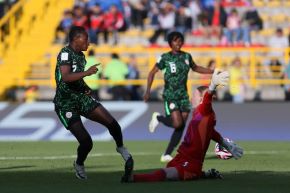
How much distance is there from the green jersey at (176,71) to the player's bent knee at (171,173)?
220 inches

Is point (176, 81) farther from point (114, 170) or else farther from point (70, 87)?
point (70, 87)

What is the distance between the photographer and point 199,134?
41.7 feet

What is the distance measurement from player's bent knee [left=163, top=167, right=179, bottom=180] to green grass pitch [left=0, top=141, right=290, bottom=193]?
202mm

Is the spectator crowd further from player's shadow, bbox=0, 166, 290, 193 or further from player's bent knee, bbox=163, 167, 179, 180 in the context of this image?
player's bent knee, bbox=163, 167, 179, 180

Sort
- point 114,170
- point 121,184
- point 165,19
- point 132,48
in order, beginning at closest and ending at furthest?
1. point 121,184
2. point 114,170
3. point 132,48
4. point 165,19

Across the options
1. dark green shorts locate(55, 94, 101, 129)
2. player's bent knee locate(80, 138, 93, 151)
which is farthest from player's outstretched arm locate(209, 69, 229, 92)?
player's bent knee locate(80, 138, 93, 151)

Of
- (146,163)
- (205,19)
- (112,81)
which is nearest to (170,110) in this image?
(146,163)

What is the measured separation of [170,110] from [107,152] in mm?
2461

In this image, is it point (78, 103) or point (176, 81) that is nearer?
point (78, 103)

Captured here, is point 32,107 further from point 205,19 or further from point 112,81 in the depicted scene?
point 205,19

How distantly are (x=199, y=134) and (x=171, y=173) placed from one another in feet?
2.07

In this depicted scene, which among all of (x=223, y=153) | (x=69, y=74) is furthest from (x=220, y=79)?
Answer: (x=69, y=74)

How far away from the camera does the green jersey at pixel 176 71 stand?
18188mm

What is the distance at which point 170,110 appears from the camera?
18156mm
